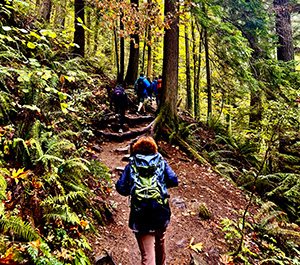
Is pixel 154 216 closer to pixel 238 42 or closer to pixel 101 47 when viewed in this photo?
pixel 238 42

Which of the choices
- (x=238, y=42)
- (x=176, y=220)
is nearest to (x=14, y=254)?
(x=176, y=220)

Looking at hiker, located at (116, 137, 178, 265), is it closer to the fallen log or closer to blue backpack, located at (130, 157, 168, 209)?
blue backpack, located at (130, 157, 168, 209)

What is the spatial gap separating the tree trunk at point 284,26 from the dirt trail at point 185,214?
8145 millimetres

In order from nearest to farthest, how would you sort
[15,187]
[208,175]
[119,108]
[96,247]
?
[15,187]
[96,247]
[208,175]
[119,108]

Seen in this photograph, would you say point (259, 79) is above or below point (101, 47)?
below

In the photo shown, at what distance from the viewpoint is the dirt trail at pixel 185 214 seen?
3734mm

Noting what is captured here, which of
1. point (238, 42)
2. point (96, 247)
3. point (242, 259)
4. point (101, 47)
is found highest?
point (101, 47)

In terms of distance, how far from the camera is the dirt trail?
373 cm

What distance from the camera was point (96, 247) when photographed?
3.27 metres

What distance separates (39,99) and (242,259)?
5.48m

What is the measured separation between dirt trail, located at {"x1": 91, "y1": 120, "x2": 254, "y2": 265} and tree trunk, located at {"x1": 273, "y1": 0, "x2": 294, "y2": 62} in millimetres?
8145

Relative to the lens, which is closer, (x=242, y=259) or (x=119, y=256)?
(x=119, y=256)

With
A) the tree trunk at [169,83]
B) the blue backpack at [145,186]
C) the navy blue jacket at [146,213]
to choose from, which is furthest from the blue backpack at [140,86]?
the blue backpack at [145,186]

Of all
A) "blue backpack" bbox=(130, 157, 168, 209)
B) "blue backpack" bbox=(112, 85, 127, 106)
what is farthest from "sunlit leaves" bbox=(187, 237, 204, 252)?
"blue backpack" bbox=(112, 85, 127, 106)
